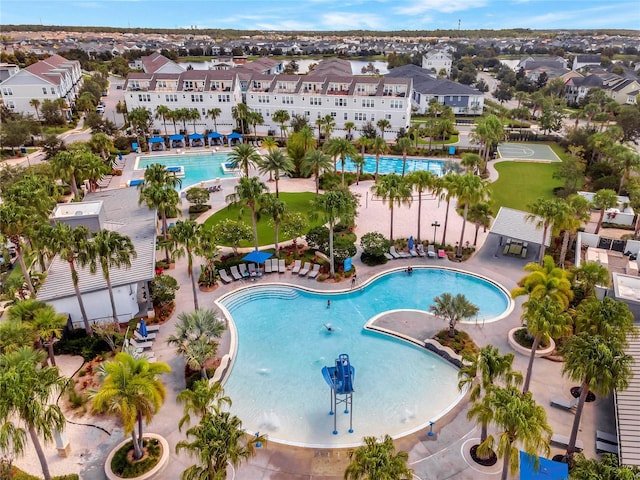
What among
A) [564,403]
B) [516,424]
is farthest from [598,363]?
[564,403]

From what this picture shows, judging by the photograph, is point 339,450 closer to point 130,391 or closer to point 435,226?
point 130,391

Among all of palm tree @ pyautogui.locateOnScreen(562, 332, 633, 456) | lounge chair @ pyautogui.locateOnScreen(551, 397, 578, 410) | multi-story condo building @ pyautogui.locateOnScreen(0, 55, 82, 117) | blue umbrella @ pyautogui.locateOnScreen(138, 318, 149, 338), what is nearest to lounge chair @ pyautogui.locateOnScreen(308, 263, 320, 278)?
blue umbrella @ pyautogui.locateOnScreen(138, 318, 149, 338)

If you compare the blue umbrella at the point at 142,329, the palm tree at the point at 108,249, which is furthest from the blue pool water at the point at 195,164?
the palm tree at the point at 108,249

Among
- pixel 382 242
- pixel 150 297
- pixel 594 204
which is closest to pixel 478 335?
pixel 382 242

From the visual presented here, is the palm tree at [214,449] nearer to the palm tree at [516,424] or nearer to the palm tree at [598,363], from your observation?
the palm tree at [516,424]

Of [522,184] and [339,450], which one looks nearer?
[339,450]

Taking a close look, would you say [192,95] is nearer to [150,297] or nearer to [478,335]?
[150,297]
